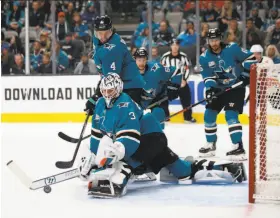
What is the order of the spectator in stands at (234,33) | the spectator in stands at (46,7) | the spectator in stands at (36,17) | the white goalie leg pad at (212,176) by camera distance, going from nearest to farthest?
1. the white goalie leg pad at (212,176)
2. the spectator in stands at (234,33)
3. the spectator in stands at (36,17)
4. the spectator in stands at (46,7)

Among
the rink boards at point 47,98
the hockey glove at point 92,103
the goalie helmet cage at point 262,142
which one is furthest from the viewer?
the rink boards at point 47,98

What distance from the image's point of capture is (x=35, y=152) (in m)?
6.91

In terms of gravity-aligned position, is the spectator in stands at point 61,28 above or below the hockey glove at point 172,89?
above

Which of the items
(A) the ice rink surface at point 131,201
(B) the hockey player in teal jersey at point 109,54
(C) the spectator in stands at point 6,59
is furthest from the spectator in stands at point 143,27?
(B) the hockey player in teal jersey at point 109,54

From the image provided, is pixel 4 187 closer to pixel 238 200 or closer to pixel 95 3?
pixel 238 200

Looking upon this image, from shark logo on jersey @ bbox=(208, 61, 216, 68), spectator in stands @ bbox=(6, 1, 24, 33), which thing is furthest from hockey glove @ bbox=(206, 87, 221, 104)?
spectator in stands @ bbox=(6, 1, 24, 33)

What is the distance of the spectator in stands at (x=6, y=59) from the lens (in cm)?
963

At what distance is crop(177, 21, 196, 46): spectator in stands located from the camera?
9552 mm

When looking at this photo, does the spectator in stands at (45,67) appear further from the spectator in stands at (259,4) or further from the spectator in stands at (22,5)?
the spectator in stands at (259,4)

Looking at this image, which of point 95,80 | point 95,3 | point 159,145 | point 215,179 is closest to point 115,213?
point 159,145

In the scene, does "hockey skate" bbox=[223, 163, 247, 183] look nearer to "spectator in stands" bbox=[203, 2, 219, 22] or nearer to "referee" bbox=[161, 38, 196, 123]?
"referee" bbox=[161, 38, 196, 123]

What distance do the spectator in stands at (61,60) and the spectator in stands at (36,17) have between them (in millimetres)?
384

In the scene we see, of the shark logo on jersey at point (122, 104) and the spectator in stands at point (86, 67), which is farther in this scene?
the spectator in stands at point (86, 67)

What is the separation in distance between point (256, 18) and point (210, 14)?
577 millimetres
